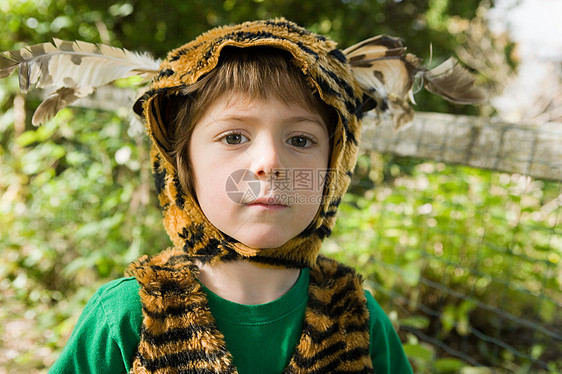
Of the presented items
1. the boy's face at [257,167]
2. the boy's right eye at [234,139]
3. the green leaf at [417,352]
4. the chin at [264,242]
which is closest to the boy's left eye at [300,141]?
the boy's face at [257,167]

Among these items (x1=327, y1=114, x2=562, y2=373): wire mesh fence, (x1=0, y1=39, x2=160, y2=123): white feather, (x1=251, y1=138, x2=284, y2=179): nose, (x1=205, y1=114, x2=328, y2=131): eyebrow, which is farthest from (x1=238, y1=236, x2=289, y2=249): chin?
(x1=327, y1=114, x2=562, y2=373): wire mesh fence

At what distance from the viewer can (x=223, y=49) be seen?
0.99m

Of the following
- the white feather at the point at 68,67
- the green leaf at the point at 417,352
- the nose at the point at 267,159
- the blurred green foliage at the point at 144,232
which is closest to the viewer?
the nose at the point at 267,159

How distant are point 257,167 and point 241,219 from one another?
12 cm

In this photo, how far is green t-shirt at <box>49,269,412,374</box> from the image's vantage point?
38.3 inches

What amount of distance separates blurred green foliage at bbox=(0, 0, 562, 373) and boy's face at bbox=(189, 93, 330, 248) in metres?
1.16

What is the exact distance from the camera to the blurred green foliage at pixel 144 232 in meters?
2.32

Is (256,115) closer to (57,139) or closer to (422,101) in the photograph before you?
(57,139)

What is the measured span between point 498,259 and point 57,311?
2588 mm

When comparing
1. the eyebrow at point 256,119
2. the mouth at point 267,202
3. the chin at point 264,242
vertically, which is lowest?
the chin at point 264,242

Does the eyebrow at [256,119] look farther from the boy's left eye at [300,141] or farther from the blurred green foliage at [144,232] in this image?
the blurred green foliage at [144,232]

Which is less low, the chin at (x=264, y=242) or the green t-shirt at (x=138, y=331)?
the chin at (x=264, y=242)

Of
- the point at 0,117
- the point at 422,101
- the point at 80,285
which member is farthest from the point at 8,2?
the point at 422,101

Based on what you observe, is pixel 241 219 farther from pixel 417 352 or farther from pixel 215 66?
pixel 417 352
